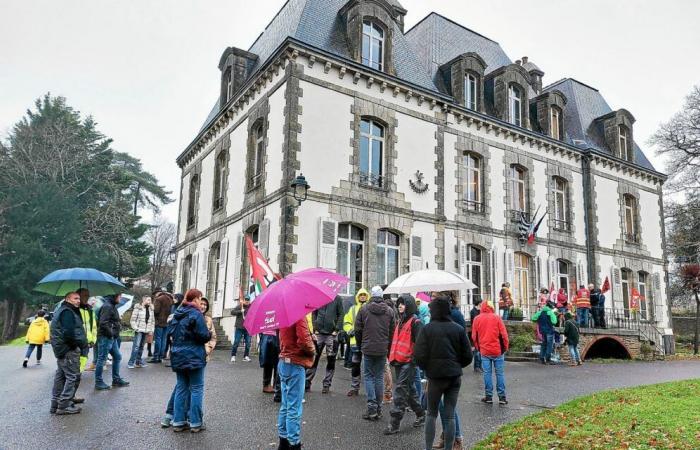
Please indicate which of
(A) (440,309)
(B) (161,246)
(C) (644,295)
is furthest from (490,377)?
(B) (161,246)

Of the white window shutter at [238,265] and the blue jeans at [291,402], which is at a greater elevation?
the white window shutter at [238,265]

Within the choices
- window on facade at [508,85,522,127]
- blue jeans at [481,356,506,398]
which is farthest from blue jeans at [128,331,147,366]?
window on facade at [508,85,522,127]

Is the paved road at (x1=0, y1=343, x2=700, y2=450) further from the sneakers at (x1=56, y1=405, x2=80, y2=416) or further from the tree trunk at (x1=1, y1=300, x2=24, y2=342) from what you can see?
the tree trunk at (x1=1, y1=300, x2=24, y2=342)

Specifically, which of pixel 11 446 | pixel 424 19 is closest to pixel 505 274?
pixel 424 19

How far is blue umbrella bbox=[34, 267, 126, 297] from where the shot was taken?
7.96 metres

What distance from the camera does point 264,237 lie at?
1559 cm

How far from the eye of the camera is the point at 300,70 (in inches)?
607

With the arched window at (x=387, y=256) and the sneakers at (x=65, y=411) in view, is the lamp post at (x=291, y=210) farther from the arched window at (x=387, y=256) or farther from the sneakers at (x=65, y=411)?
the sneakers at (x=65, y=411)

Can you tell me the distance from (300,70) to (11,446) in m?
12.0

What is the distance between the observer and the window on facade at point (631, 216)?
79.8ft

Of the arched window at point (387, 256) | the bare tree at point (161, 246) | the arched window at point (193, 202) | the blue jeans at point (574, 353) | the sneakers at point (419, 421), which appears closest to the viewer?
the sneakers at point (419, 421)

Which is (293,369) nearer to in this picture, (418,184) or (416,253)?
(416,253)

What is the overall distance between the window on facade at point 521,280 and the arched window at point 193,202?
1294cm

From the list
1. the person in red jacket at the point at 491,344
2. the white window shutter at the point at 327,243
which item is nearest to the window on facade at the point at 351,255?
the white window shutter at the point at 327,243
